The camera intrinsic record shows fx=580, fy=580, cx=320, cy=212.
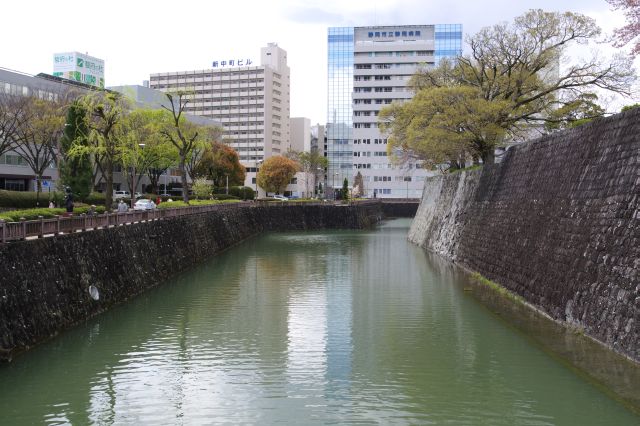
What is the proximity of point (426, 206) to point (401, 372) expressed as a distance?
40.0 metres

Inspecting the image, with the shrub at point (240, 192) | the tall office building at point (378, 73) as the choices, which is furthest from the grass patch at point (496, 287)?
the tall office building at point (378, 73)

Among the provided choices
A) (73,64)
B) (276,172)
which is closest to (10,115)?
(276,172)

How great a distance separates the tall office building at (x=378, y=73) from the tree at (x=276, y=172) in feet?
67.3

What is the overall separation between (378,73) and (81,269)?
3968 inches

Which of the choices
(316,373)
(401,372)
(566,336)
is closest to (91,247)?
(316,373)

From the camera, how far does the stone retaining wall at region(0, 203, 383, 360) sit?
556 inches

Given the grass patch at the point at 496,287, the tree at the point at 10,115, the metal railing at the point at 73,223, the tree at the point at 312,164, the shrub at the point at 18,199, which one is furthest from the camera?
the tree at the point at 312,164

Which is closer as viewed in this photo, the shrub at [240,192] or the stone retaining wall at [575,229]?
the stone retaining wall at [575,229]

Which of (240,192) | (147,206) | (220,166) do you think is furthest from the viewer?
(240,192)

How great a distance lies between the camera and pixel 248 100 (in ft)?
430

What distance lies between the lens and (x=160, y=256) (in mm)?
28250

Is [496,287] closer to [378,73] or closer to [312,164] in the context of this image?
[312,164]

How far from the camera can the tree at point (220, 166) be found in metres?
Result: 82.3

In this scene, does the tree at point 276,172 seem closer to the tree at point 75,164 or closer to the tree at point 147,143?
the tree at point 147,143
